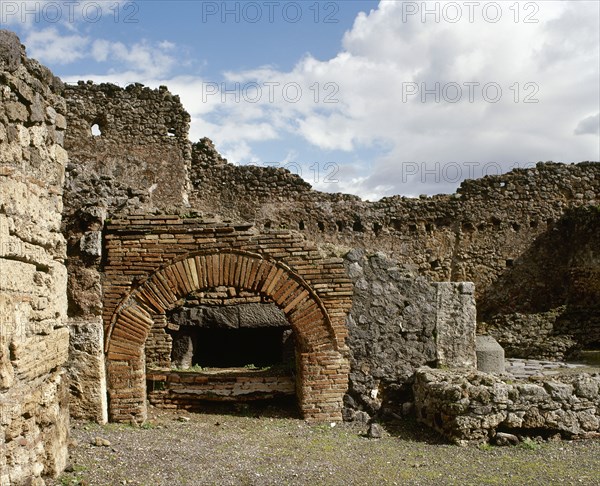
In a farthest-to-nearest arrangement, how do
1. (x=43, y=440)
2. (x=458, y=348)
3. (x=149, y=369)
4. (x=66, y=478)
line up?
1. (x=149, y=369)
2. (x=458, y=348)
3. (x=66, y=478)
4. (x=43, y=440)

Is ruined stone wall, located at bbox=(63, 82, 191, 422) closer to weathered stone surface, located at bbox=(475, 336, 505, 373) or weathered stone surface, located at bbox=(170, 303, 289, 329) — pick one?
weathered stone surface, located at bbox=(170, 303, 289, 329)

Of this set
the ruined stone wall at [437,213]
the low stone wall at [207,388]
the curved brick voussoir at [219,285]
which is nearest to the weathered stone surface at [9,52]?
the curved brick voussoir at [219,285]

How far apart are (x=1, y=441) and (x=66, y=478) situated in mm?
1192

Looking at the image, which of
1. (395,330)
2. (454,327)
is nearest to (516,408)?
(454,327)

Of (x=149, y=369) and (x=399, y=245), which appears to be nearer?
(x=149, y=369)

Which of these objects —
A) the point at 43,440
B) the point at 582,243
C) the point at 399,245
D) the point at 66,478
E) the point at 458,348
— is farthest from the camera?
the point at 399,245

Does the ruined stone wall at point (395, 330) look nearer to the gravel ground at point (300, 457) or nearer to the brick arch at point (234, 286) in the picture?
the brick arch at point (234, 286)

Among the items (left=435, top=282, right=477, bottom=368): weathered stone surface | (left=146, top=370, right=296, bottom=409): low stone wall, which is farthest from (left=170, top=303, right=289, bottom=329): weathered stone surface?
(left=435, top=282, right=477, bottom=368): weathered stone surface

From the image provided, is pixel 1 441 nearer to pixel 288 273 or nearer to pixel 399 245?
pixel 288 273

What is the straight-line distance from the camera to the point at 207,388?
802 centimetres

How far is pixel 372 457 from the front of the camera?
618cm

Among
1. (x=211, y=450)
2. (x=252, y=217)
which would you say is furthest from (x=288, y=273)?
(x=252, y=217)

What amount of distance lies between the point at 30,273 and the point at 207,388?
4.28m

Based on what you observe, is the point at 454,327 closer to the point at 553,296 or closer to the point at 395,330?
the point at 395,330
